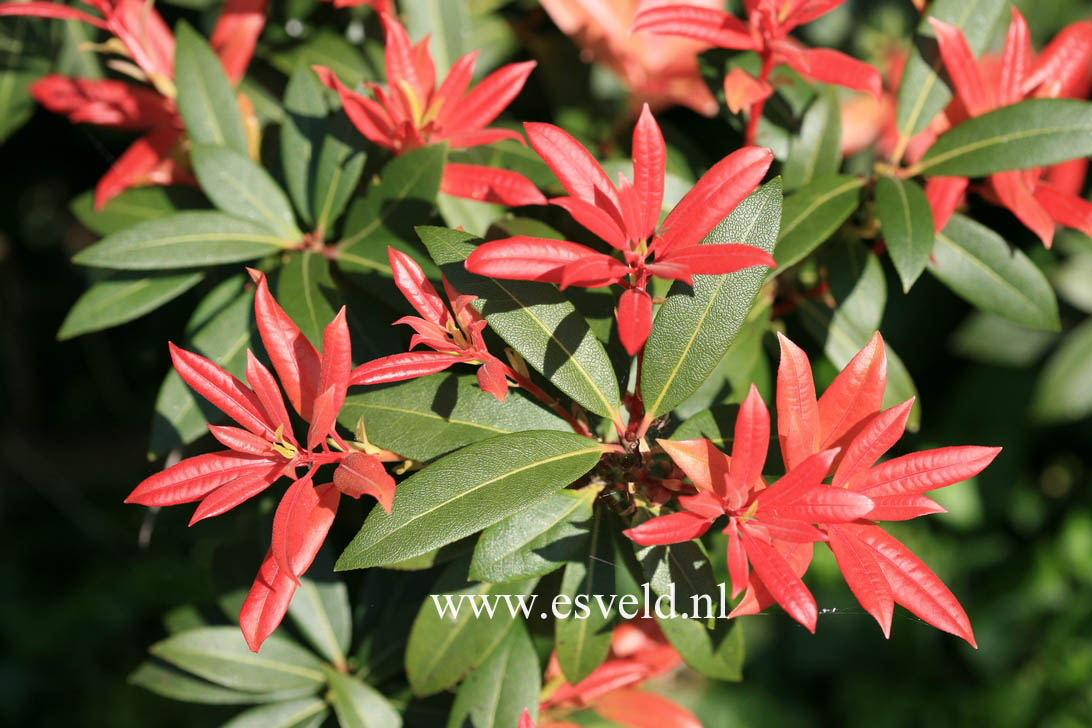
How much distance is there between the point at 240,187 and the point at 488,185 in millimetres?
300

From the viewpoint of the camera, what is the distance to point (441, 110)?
0.91m

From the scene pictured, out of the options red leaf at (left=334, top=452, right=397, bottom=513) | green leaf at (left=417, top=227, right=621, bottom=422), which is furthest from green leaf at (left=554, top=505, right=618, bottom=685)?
red leaf at (left=334, top=452, right=397, bottom=513)

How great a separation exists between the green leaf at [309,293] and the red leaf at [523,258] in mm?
226

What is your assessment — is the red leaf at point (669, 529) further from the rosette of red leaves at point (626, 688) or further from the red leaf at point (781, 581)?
the rosette of red leaves at point (626, 688)

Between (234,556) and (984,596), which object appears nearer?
(234,556)

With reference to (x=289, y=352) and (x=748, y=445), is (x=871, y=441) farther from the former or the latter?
(x=289, y=352)

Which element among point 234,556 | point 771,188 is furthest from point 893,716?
point 771,188

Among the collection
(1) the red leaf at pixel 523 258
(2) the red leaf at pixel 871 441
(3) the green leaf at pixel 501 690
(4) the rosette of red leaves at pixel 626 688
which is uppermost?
(1) the red leaf at pixel 523 258

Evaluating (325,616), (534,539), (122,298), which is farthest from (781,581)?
(122,298)

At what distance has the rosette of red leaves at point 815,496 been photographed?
0.66 m

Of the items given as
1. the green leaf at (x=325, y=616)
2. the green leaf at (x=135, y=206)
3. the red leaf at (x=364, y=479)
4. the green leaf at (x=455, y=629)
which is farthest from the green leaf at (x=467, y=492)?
the green leaf at (x=135, y=206)

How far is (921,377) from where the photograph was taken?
2008 millimetres

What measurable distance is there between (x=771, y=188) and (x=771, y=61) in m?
0.25

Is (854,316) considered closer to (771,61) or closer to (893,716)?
(771,61)
